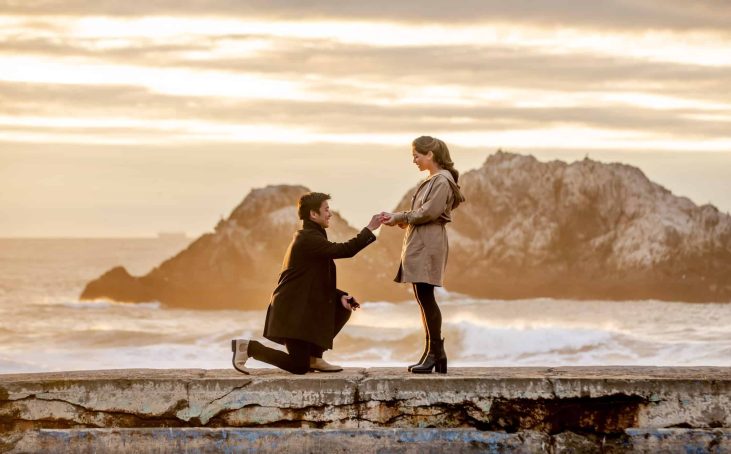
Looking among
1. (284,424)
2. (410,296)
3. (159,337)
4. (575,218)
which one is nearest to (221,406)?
(284,424)

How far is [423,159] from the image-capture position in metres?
7.96

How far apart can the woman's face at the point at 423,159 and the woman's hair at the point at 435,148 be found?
0.02 meters

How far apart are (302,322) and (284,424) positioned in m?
0.74

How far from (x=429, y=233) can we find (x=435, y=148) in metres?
0.58

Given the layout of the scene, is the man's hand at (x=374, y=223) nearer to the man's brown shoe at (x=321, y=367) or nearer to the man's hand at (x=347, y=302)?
the man's hand at (x=347, y=302)

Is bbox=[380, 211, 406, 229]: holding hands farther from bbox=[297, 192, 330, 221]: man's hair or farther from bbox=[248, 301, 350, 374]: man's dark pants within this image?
bbox=[248, 301, 350, 374]: man's dark pants

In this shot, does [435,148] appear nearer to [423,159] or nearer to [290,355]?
[423,159]

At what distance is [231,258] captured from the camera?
49312 millimetres

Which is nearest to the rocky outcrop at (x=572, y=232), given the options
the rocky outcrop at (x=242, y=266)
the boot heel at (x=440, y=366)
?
the rocky outcrop at (x=242, y=266)

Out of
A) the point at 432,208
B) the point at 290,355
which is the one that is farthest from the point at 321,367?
the point at 432,208

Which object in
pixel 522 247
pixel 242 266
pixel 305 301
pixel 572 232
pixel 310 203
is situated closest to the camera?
pixel 305 301

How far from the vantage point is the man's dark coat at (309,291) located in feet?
25.7

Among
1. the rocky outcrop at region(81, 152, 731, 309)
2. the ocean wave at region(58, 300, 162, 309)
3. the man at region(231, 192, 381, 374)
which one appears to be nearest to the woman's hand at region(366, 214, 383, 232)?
the man at region(231, 192, 381, 374)

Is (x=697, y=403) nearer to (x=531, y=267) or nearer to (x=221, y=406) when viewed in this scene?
(x=221, y=406)
